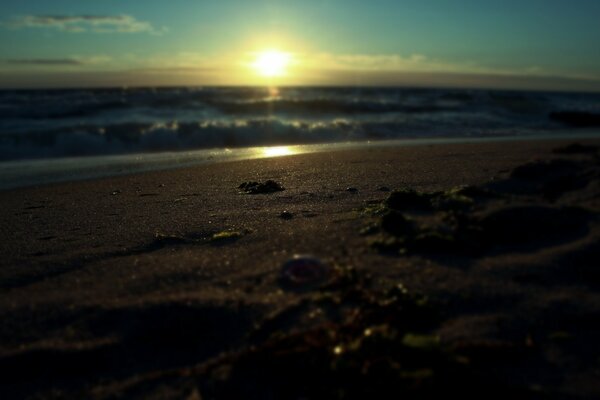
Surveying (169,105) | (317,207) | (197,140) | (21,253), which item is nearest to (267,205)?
(317,207)

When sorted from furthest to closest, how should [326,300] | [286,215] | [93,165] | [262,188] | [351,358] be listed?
[93,165] → [262,188] → [286,215] → [326,300] → [351,358]

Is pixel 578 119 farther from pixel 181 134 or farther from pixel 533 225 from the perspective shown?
pixel 533 225

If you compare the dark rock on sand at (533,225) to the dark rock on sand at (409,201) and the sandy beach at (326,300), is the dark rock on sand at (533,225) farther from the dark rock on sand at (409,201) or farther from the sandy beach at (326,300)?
the dark rock on sand at (409,201)

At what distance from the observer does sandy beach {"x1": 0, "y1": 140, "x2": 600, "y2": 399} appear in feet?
6.03

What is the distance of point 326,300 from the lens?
7.70 ft

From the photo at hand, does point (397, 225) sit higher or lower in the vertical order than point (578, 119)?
higher

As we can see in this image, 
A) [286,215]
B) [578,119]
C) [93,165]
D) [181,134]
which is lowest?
[93,165]

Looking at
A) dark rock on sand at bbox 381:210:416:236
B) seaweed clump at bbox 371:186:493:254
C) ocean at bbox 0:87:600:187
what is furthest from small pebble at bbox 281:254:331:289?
ocean at bbox 0:87:600:187

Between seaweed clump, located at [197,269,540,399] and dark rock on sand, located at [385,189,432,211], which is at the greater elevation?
dark rock on sand, located at [385,189,432,211]

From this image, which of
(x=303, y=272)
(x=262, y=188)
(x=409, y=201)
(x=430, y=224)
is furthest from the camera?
(x=262, y=188)

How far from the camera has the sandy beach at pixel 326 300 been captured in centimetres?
184

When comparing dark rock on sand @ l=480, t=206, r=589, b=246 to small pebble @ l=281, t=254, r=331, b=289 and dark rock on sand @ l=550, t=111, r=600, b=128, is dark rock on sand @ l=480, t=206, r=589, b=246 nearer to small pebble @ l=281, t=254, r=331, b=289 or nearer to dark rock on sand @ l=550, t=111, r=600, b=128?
small pebble @ l=281, t=254, r=331, b=289

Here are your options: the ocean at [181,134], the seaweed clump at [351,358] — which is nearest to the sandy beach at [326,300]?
the seaweed clump at [351,358]

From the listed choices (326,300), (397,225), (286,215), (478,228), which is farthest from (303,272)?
(286,215)
